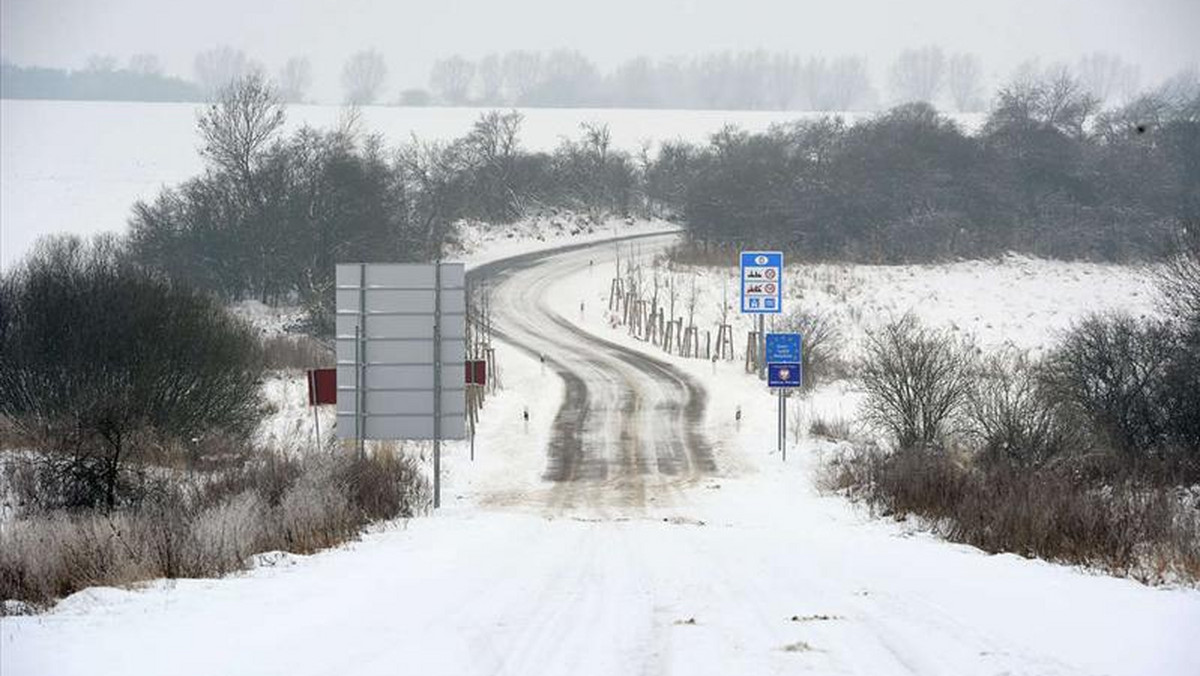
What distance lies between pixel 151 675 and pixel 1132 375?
2811cm

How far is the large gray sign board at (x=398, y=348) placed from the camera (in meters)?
22.2

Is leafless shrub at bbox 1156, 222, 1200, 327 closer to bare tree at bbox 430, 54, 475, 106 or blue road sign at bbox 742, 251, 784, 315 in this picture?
blue road sign at bbox 742, 251, 784, 315

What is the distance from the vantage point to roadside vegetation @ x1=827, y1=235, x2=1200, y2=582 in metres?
14.9

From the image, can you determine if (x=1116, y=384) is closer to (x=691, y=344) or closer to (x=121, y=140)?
(x=691, y=344)

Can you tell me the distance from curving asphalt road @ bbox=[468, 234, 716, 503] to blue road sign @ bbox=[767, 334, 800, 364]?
10.7 feet

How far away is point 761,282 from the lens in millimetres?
32500

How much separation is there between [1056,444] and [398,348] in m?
15.0

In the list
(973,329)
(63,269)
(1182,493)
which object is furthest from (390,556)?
(973,329)

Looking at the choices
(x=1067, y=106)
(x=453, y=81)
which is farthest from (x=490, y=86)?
(x=1067, y=106)

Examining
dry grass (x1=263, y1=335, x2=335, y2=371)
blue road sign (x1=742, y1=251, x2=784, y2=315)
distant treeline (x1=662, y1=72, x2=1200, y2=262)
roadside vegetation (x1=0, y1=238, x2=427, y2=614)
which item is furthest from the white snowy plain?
distant treeline (x1=662, y1=72, x2=1200, y2=262)

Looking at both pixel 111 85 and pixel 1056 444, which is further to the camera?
pixel 111 85

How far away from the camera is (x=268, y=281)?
6053cm

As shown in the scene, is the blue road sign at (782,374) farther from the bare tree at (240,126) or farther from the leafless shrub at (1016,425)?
the bare tree at (240,126)

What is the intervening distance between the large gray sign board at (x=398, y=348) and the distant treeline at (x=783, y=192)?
31367 mm
